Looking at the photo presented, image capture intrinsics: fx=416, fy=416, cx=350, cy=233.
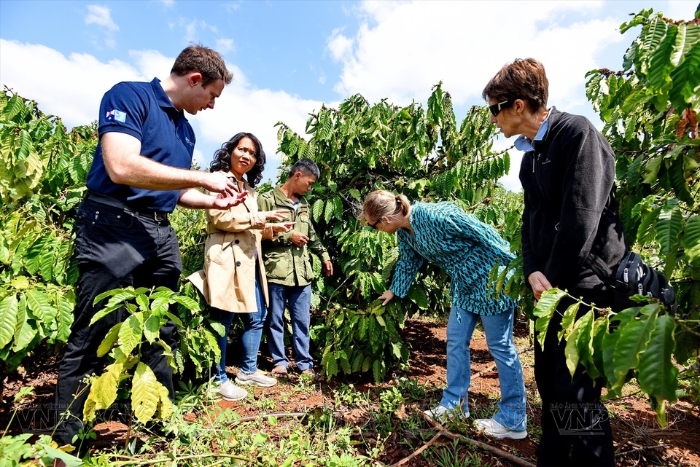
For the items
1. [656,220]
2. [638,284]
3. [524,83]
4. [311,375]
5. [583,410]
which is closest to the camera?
[656,220]

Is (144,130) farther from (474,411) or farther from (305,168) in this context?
(474,411)

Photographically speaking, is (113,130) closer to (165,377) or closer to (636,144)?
(165,377)

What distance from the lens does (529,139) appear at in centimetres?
198

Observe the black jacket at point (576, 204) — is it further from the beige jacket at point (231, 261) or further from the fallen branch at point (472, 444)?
the beige jacket at point (231, 261)

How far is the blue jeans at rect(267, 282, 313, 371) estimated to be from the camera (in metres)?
3.62

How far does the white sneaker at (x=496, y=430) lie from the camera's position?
8.37 feet

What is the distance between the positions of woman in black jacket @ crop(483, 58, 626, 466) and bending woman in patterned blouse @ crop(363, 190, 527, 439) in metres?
0.56

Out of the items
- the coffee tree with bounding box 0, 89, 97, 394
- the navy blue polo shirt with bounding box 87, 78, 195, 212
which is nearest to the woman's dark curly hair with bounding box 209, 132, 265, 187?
the coffee tree with bounding box 0, 89, 97, 394

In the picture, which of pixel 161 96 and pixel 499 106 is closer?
pixel 499 106

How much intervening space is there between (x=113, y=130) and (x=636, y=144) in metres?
2.65

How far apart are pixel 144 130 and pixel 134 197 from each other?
1.13ft

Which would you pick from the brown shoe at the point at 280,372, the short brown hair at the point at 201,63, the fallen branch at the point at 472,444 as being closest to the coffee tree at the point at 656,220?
the fallen branch at the point at 472,444

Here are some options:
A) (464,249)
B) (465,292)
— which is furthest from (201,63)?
(465,292)

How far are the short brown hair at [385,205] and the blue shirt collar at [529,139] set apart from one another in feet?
3.19
